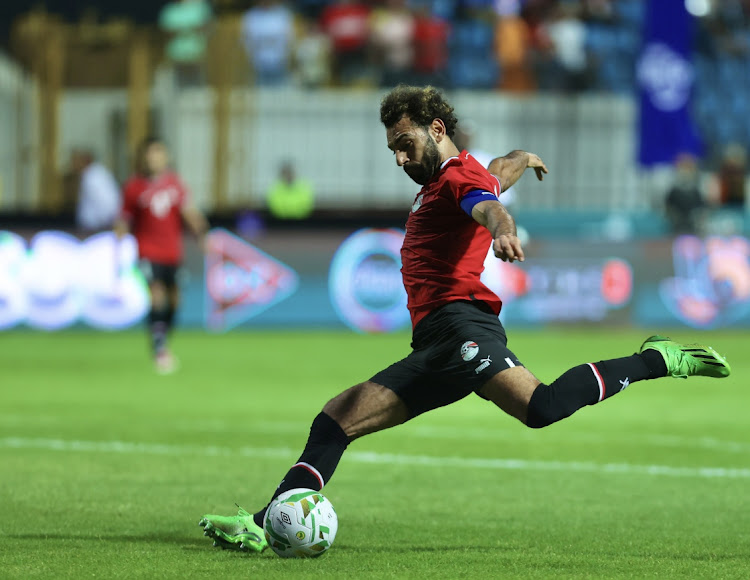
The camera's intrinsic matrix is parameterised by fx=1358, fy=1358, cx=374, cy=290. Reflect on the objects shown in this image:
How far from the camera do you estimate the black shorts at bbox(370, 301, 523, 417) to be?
5840 millimetres

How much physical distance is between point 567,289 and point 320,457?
13.9 m

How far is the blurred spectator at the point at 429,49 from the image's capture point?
22125 mm

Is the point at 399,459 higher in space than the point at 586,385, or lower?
lower

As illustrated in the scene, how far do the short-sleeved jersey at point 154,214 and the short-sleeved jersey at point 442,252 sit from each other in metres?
9.90

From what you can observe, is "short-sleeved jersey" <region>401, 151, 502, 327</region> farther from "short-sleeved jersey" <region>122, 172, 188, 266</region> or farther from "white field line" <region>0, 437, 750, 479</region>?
"short-sleeved jersey" <region>122, 172, 188, 266</region>

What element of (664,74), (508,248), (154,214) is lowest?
Result: (508,248)

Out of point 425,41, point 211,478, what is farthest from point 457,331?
point 425,41

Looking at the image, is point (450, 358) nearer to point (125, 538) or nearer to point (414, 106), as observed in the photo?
point (414, 106)

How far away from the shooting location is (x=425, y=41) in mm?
22250

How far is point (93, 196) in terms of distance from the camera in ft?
62.6

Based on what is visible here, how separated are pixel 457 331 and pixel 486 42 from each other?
17.9 meters

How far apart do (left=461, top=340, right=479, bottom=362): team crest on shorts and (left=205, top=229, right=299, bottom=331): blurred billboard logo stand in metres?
13.2

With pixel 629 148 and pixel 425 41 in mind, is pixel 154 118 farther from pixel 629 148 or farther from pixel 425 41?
pixel 629 148

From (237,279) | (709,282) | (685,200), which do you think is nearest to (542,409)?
(237,279)
